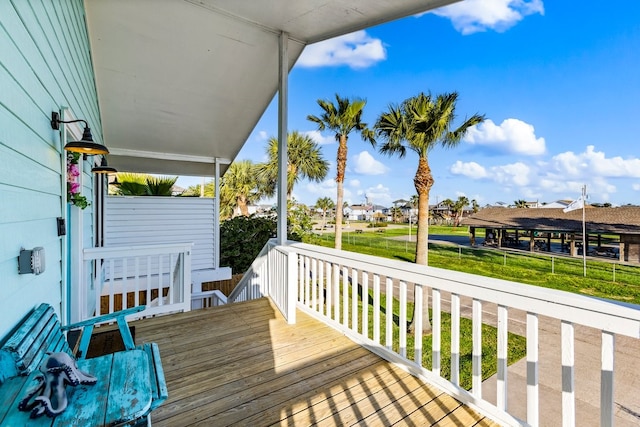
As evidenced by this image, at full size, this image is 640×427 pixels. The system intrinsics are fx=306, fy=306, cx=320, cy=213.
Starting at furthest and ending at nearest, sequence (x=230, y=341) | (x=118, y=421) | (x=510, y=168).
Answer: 1. (x=510, y=168)
2. (x=230, y=341)
3. (x=118, y=421)

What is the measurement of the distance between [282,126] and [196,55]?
54.2 inches

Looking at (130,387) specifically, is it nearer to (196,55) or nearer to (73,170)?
(73,170)

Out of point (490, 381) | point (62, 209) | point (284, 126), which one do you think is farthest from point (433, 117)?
point (62, 209)

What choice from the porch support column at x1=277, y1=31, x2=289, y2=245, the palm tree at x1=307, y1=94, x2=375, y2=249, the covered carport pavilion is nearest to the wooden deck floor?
the porch support column at x1=277, y1=31, x2=289, y2=245

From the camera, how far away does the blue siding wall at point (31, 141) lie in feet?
3.96

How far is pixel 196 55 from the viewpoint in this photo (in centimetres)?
378

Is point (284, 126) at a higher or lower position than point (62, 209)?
higher

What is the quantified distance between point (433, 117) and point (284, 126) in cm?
611

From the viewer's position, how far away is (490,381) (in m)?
6.91

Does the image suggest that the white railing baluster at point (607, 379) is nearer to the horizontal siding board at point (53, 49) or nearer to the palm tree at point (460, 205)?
the horizontal siding board at point (53, 49)

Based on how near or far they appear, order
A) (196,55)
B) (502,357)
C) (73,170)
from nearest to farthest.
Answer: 1. (502,357)
2. (73,170)
3. (196,55)

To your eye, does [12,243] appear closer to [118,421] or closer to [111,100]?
[118,421]

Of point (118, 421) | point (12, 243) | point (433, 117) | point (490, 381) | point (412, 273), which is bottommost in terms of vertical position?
point (490, 381)

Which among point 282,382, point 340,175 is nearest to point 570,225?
point 340,175
